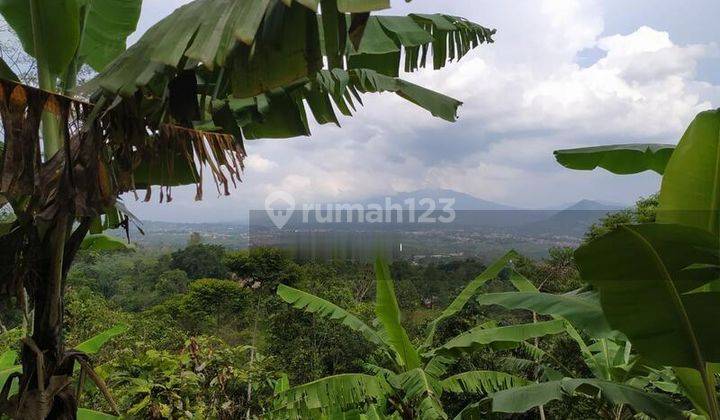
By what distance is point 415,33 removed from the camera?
2375 millimetres

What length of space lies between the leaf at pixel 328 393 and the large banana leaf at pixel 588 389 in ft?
4.52

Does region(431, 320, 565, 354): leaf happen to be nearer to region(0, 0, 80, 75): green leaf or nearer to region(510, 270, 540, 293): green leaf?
region(510, 270, 540, 293): green leaf

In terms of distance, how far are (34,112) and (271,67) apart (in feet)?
3.08

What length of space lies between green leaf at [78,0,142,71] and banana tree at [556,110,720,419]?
7.51 ft

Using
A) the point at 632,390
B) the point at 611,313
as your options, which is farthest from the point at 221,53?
the point at 632,390

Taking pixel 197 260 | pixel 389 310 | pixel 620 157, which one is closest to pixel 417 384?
pixel 389 310

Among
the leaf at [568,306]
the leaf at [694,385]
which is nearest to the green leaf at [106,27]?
the leaf at [568,306]

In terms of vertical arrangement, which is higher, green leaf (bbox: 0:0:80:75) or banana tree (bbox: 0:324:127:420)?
green leaf (bbox: 0:0:80:75)

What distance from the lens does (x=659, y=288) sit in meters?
1.74

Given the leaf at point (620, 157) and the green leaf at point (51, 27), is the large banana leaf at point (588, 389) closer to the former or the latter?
the leaf at point (620, 157)

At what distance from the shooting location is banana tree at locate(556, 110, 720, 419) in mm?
1604

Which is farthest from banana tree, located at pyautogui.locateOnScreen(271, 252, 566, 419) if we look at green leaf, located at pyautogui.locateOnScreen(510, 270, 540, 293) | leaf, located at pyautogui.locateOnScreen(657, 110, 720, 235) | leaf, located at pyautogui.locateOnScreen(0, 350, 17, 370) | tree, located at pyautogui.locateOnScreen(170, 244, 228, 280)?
tree, located at pyautogui.locateOnScreen(170, 244, 228, 280)

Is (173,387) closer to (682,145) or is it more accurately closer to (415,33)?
(415,33)

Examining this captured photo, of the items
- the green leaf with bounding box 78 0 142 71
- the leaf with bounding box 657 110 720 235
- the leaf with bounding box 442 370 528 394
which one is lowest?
the leaf with bounding box 442 370 528 394
